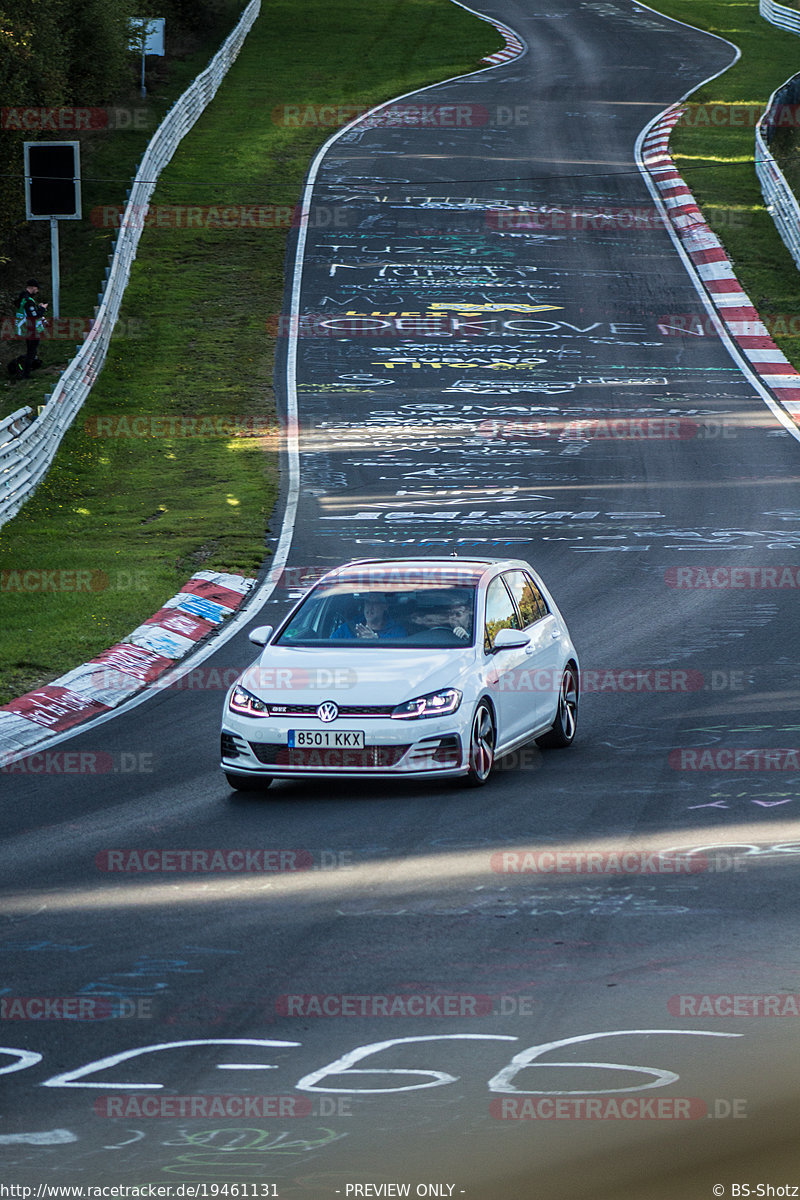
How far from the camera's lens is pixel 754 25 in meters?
73.1

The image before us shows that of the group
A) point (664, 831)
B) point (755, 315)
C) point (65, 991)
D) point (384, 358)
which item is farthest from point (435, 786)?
point (755, 315)

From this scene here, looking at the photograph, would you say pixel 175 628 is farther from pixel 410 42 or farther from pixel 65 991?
pixel 410 42

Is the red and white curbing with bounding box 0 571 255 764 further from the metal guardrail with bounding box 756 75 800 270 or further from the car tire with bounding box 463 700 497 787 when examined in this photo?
the metal guardrail with bounding box 756 75 800 270

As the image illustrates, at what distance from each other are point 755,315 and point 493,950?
29.9 metres

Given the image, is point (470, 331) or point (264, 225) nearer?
point (470, 331)

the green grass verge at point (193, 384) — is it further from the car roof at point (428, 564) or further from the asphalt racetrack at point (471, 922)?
the car roof at point (428, 564)

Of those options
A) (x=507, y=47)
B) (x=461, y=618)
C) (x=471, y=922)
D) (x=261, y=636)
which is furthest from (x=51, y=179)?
(x=507, y=47)

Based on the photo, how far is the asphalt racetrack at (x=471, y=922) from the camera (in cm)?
581

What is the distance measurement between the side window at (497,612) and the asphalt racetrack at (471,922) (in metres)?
1.00

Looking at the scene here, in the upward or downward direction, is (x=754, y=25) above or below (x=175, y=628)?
above

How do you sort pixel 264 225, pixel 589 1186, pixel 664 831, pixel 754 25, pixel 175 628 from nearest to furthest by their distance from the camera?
pixel 589 1186 → pixel 664 831 → pixel 175 628 → pixel 264 225 → pixel 754 25

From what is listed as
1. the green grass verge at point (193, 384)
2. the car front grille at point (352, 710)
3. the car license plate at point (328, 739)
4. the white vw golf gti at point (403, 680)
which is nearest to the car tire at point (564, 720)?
the white vw golf gti at point (403, 680)

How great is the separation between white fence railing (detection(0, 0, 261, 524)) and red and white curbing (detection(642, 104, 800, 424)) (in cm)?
1258

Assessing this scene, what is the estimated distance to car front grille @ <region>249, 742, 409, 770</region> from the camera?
11039mm
